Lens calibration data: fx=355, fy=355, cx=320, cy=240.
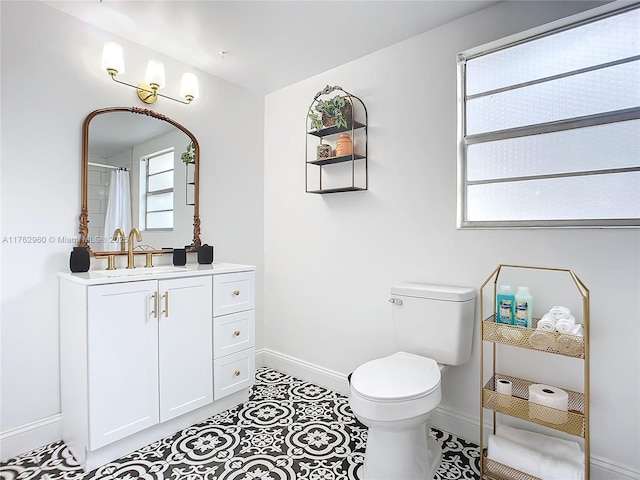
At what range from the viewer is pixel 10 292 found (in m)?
1.87

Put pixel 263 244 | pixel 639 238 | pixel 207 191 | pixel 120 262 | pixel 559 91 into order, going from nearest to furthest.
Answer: pixel 639 238
pixel 559 91
pixel 120 262
pixel 207 191
pixel 263 244

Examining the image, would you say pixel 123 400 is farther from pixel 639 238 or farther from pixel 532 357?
pixel 639 238

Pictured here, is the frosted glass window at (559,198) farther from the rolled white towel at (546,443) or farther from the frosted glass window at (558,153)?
the rolled white towel at (546,443)

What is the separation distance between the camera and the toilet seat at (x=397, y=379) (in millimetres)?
1543

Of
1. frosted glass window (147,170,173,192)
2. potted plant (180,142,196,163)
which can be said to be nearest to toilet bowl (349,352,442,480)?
frosted glass window (147,170,173,192)

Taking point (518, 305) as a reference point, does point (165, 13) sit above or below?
above

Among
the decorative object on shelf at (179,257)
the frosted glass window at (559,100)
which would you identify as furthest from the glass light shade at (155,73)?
the frosted glass window at (559,100)

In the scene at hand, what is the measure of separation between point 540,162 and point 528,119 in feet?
0.80

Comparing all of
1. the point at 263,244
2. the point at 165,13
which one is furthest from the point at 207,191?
the point at 165,13

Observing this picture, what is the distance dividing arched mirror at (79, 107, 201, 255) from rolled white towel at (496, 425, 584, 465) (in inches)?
90.3

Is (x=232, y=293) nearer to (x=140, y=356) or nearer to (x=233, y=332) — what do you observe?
(x=233, y=332)

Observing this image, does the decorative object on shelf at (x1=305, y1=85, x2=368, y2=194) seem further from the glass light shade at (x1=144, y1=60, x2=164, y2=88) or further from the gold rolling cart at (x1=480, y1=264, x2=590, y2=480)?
the gold rolling cart at (x1=480, y1=264, x2=590, y2=480)

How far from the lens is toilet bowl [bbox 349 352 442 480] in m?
1.52

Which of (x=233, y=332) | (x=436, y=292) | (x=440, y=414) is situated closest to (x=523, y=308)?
(x=436, y=292)
